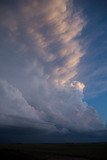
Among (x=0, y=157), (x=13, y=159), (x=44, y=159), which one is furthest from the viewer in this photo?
(x=0, y=157)

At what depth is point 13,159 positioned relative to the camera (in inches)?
2852

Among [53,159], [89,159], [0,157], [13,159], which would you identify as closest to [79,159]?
[89,159]

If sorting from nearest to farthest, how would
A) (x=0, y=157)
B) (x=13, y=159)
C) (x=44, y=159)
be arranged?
1. (x=44, y=159)
2. (x=13, y=159)
3. (x=0, y=157)

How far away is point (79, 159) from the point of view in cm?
6988

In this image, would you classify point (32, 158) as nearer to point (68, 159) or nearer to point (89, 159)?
point (68, 159)

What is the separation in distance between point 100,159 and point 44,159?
14.9 meters

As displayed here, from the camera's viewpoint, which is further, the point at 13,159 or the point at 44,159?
the point at 13,159

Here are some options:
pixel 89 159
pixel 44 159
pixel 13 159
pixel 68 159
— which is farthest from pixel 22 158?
pixel 89 159

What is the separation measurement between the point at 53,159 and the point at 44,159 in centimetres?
247

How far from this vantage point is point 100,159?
226 feet

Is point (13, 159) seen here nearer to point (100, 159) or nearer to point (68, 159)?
point (68, 159)

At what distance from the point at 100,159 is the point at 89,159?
291 cm

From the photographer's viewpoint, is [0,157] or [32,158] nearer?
[32,158]

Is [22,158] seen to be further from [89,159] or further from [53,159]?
[89,159]
